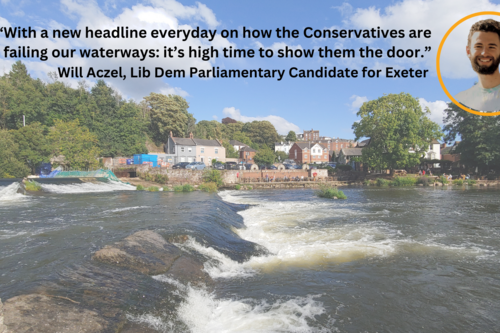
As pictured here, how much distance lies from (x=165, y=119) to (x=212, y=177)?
31910 mm

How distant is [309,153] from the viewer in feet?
300

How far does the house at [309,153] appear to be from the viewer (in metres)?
91.0

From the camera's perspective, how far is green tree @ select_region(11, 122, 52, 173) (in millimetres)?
38281

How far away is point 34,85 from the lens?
191 feet

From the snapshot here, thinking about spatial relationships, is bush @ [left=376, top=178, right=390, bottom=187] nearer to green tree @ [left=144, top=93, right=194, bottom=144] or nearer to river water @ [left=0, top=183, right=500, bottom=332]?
river water @ [left=0, top=183, right=500, bottom=332]

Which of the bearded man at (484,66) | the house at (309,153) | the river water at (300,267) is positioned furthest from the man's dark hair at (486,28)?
the house at (309,153)

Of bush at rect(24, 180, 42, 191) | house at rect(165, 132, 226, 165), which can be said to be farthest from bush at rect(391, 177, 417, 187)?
bush at rect(24, 180, 42, 191)

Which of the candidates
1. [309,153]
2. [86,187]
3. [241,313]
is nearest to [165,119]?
[86,187]

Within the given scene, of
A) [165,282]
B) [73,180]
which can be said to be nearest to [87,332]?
[165,282]

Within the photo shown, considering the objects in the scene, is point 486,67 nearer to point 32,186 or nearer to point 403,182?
point 32,186

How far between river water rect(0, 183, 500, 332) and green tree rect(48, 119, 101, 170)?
24.9 metres

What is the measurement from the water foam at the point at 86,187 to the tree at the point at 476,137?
171 feet

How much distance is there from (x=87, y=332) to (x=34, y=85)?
6921cm

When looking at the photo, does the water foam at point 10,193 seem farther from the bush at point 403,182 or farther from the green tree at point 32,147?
the bush at point 403,182
